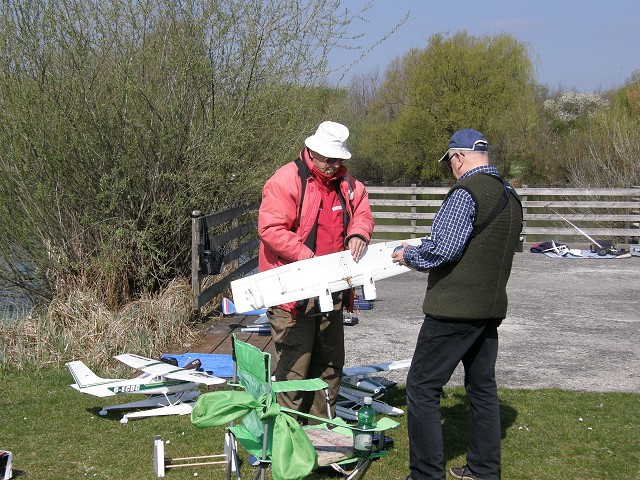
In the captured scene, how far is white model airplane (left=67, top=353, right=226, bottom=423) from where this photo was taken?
552 cm

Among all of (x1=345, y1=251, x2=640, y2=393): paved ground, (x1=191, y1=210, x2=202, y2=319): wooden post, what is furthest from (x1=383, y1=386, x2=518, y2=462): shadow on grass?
(x1=191, y1=210, x2=202, y2=319): wooden post

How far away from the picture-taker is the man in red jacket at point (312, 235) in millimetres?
4609

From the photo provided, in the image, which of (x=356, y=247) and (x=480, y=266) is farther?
(x=356, y=247)

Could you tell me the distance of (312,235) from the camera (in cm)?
474

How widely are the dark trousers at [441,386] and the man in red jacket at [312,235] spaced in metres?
0.80

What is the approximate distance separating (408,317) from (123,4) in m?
4.70

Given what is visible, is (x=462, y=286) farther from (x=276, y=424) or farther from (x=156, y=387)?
(x=156, y=387)

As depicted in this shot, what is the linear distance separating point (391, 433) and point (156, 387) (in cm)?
168

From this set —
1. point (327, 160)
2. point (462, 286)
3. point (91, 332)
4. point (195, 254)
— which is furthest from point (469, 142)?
point (195, 254)

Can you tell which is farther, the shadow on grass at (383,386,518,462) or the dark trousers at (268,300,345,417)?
the shadow on grass at (383,386,518,462)

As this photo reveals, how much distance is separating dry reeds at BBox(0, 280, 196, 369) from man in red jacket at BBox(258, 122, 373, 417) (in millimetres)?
2560

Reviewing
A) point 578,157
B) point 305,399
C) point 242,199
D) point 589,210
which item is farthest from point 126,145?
point 578,157

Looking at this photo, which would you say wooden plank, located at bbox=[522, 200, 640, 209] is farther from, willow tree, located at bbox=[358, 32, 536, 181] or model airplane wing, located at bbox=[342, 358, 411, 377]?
willow tree, located at bbox=[358, 32, 536, 181]

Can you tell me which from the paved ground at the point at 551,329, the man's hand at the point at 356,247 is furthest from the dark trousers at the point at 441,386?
the paved ground at the point at 551,329
